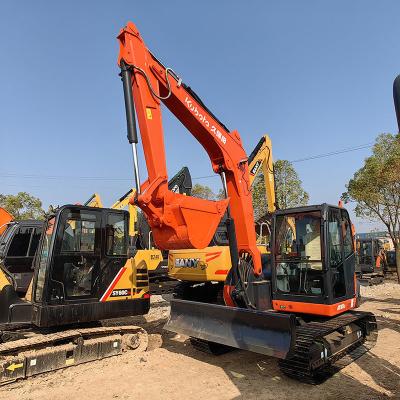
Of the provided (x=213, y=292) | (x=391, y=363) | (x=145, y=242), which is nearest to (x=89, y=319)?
(x=213, y=292)

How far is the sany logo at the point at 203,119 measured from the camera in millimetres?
6029

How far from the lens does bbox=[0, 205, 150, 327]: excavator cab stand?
20.5 feet

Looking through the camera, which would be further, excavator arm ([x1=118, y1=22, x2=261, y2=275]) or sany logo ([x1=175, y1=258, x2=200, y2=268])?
sany logo ([x1=175, y1=258, x2=200, y2=268])

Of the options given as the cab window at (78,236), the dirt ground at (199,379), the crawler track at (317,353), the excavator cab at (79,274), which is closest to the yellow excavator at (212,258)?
the excavator cab at (79,274)

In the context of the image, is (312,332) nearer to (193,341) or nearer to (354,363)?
(354,363)

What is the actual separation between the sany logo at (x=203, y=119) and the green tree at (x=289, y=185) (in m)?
17.2

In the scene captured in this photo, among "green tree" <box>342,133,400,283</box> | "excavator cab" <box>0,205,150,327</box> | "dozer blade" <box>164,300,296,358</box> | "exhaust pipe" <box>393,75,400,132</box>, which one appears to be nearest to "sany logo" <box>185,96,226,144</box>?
"excavator cab" <box>0,205,150,327</box>

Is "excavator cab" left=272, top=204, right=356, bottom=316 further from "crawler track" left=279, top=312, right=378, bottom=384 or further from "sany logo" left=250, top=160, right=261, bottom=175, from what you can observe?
"sany logo" left=250, top=160, right=261, bottom=175

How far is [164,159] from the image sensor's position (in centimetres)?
540

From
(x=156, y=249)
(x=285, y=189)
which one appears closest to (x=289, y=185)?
(x=285, y=189)

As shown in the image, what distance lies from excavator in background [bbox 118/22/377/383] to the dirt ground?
27 cm

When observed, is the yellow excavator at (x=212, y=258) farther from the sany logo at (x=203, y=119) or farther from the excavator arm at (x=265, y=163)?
the sany logo at (x=203, y=119)

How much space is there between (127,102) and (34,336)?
393cm

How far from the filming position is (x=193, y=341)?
6902 millimetres
